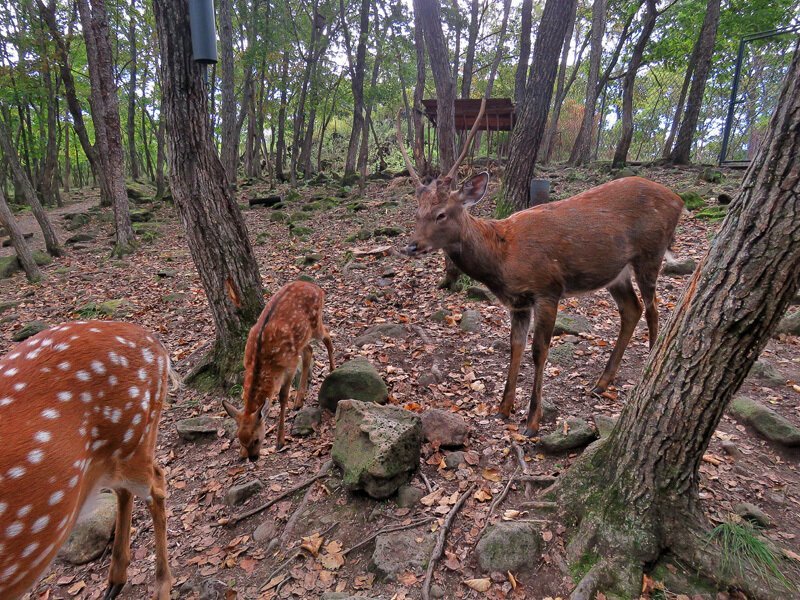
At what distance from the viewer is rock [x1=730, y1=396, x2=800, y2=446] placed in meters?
3.49

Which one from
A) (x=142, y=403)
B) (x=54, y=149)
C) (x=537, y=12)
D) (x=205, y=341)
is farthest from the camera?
(x=537, y=12)

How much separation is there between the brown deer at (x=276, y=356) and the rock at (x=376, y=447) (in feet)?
2.78

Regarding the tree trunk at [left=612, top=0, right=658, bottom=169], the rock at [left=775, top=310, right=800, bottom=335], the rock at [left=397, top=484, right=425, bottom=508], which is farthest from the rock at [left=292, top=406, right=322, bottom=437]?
the tree trunk at [left=612, top=0, right=658, bottom=169]

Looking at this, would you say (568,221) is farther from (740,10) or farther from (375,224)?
(740,10)

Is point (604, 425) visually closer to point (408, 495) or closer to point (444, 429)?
point (444, 429)

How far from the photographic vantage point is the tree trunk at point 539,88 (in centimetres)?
728

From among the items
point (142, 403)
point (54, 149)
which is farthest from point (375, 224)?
point (54, 149)

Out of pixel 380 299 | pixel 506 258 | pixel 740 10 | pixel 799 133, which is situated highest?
pixel 740 10

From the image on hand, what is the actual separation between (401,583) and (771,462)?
285 cm

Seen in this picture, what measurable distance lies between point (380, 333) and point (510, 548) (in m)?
3.71

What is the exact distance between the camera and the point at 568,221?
4.62 metres

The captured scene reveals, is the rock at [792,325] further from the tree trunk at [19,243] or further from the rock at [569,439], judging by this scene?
the tree trunk at [19,243]

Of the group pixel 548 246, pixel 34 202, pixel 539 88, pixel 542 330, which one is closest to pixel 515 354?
pixel 542 330

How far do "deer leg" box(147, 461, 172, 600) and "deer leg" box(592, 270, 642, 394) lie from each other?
12.9 ft
